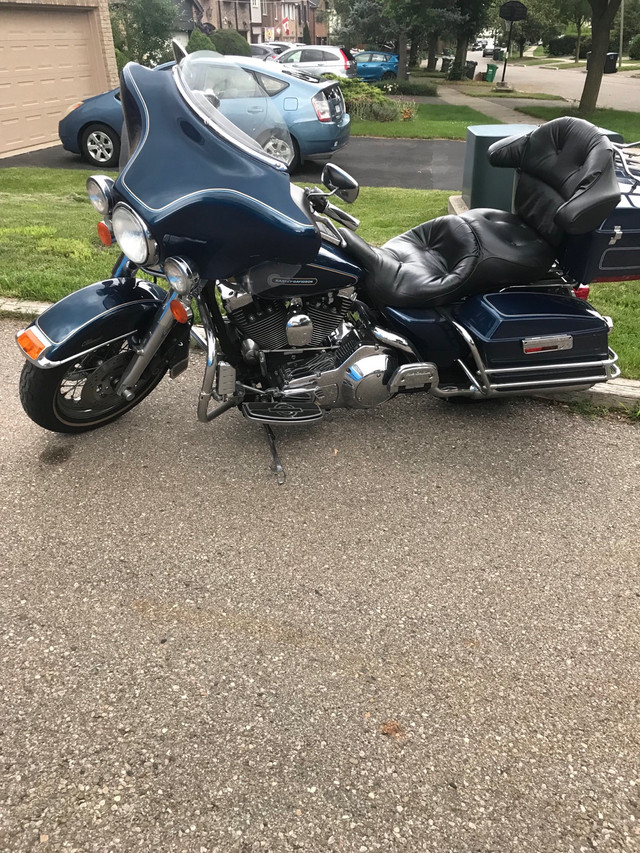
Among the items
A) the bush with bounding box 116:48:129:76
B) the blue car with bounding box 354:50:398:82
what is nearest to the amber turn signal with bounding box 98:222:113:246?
the bush with bounding box 116:48:129:76

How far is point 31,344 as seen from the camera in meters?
3.17

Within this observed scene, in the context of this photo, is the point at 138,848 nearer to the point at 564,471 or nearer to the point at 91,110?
the point at 564,471

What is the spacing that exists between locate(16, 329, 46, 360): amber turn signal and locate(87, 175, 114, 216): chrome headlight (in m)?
0.65

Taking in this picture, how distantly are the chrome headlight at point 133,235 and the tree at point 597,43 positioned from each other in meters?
18.6

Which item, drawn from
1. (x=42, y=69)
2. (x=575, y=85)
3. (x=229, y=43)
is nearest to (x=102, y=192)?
(x=42, y=69)

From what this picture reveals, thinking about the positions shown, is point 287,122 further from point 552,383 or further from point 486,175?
point 552,383

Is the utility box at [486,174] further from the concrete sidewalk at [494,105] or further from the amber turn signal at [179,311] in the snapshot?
the concrete sidewalk at [494,105]

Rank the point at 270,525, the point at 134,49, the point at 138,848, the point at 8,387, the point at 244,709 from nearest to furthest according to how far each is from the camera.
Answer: the point at 138,848 → the point at 244,709 → the point at 270,525 → the point at 8,387 → the point at 134,49

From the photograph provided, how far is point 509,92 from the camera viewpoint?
86.2 ft

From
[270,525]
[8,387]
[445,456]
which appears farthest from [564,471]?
[8,387]

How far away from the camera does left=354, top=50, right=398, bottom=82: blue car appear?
28281mm

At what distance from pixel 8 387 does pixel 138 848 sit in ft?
9.97

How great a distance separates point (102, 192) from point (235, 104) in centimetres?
71

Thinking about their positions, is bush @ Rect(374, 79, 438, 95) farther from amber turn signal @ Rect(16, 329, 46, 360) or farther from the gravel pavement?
amber turn signal @ Rect(16, 329, 46, 360)
